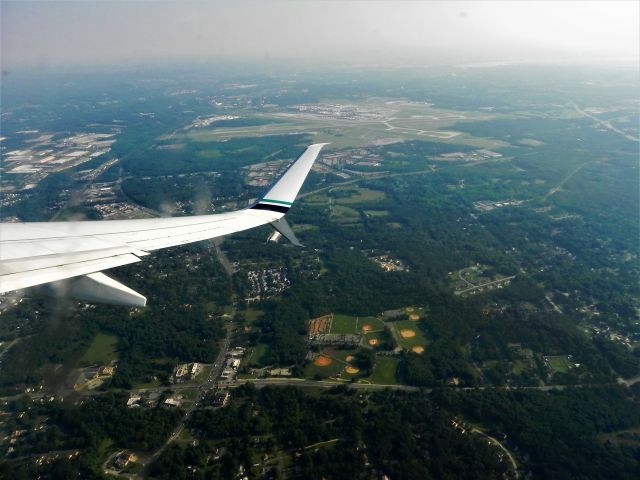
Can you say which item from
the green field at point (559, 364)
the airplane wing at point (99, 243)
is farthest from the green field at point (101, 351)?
the green field at point (559, 364)

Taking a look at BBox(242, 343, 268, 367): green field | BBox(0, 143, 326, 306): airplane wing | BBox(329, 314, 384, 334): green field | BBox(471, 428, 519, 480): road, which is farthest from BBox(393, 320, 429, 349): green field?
BBox(0, 143, 326, 306): airplane wing

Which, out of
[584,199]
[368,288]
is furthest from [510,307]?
[584,199]

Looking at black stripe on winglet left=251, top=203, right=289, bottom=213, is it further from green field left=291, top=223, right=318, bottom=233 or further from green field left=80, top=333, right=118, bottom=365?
green field left=291, top=223, right=318, bottom=233

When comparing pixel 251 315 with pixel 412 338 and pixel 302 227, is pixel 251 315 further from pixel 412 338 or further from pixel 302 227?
pixel 302 227

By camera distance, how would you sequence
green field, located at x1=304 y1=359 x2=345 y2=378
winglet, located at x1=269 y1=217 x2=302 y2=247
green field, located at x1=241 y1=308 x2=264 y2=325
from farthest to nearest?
green field, located at x1=241 y1=308 x2=264 y2=325, green field, located at x1=304 y1=359 x2=345 y2=378, winglet, located at x1=269 y1=217 x2=302 y2=247

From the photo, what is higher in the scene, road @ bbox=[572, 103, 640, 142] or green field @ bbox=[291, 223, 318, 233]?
road @ bbox=[572, 103, 640, 142]

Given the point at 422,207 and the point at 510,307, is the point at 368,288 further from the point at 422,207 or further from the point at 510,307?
the point at 422,207
